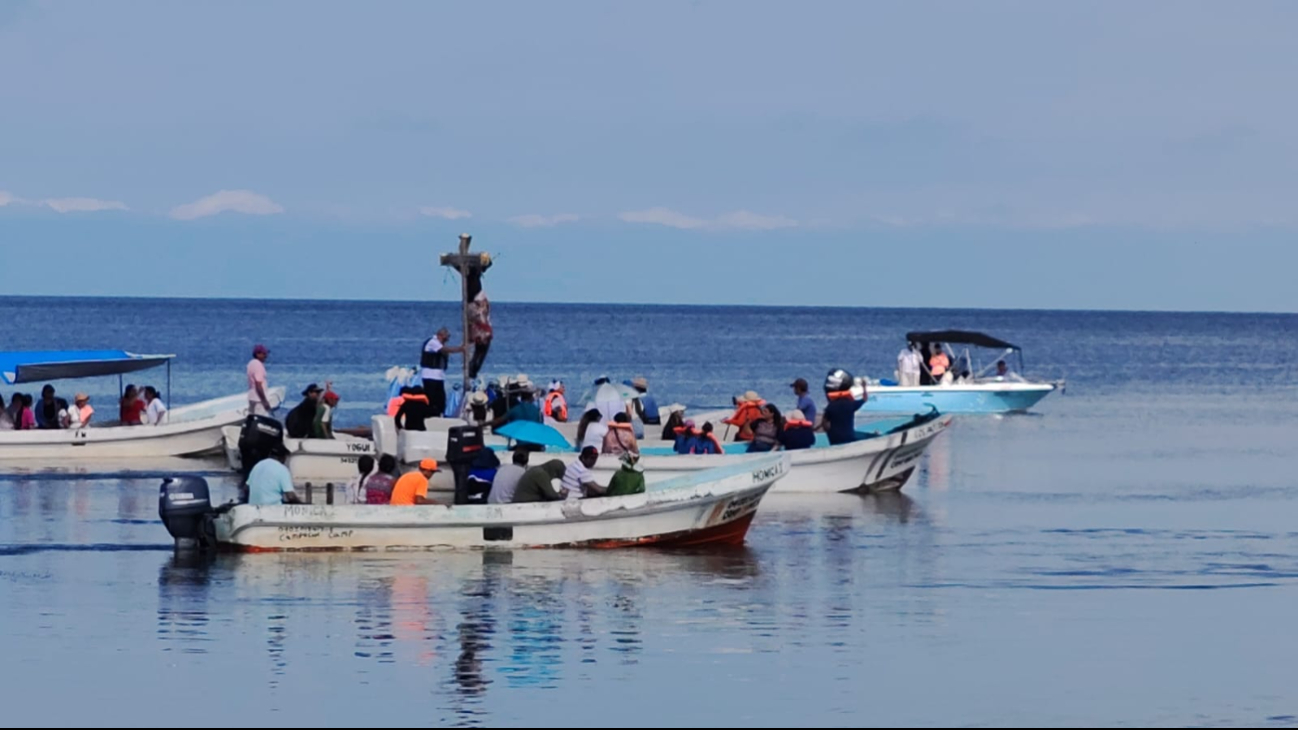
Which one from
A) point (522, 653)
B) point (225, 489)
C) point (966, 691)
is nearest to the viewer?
point (966, 691)

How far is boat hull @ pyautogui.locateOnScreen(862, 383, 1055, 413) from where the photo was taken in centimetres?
4962

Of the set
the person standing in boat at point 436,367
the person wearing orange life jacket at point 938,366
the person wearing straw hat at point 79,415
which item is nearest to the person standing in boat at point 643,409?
the person standing in boat at point 436,367

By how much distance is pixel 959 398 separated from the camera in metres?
51.2

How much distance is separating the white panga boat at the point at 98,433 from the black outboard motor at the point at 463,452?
38.9 feet

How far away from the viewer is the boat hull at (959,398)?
49.6m

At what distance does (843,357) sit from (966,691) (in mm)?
96671

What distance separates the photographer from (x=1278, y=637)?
57.3 ft

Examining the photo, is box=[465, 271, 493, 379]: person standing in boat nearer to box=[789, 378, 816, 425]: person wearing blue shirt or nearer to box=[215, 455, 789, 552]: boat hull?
box=[789, 378, 816, 425]: person wearing blue shirt

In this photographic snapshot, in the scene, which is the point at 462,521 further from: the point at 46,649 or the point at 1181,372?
the point at 1181,372

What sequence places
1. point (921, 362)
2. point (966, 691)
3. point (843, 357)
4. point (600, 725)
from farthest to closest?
point (843, 357)
point (921, 362)
point (966, 691)
point (600, 725)

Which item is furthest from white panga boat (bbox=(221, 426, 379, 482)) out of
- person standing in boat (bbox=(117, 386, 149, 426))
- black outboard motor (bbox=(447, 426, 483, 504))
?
person standing in boat (bbox=(117, 386, 149, 426))

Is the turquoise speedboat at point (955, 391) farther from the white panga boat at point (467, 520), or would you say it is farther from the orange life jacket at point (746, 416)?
the white panga boat at point (467, 520)

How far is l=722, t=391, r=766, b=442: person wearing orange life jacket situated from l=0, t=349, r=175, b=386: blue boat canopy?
31.7 feet

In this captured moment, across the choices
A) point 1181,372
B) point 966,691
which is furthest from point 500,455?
point 1181,372
